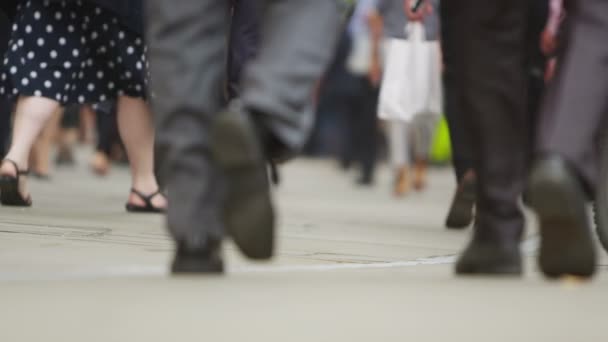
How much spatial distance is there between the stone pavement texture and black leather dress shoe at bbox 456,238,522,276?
7cm

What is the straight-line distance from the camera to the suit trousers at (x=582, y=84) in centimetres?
294

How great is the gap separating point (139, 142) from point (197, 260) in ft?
10.7

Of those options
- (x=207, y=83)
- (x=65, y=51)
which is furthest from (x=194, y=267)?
(x=65, y=51)

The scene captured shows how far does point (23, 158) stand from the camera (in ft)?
19.2

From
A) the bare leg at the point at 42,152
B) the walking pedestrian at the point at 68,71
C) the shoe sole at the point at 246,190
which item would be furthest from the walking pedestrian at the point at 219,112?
the bare leg at the point at 42,152

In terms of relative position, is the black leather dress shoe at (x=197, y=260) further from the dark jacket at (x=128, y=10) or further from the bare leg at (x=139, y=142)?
the bare leg at (x=139, y=142)

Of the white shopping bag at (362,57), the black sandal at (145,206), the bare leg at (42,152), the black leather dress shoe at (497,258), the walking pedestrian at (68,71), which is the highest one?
the black leather dress shoe at (497,258)

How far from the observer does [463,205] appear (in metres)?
6.11

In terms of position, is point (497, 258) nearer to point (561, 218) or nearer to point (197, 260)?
point (561, 218)

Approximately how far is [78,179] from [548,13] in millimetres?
6024

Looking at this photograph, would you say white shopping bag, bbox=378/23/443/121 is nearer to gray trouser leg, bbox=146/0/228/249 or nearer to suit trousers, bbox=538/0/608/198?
suit trousers, bbox=538/0/608/198

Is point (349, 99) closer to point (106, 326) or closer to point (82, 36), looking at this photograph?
point (82, 36)

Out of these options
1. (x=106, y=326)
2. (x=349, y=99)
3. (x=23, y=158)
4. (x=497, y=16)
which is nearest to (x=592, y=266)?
(x=497, y=16)

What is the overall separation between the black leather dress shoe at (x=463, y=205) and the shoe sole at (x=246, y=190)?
336cm
